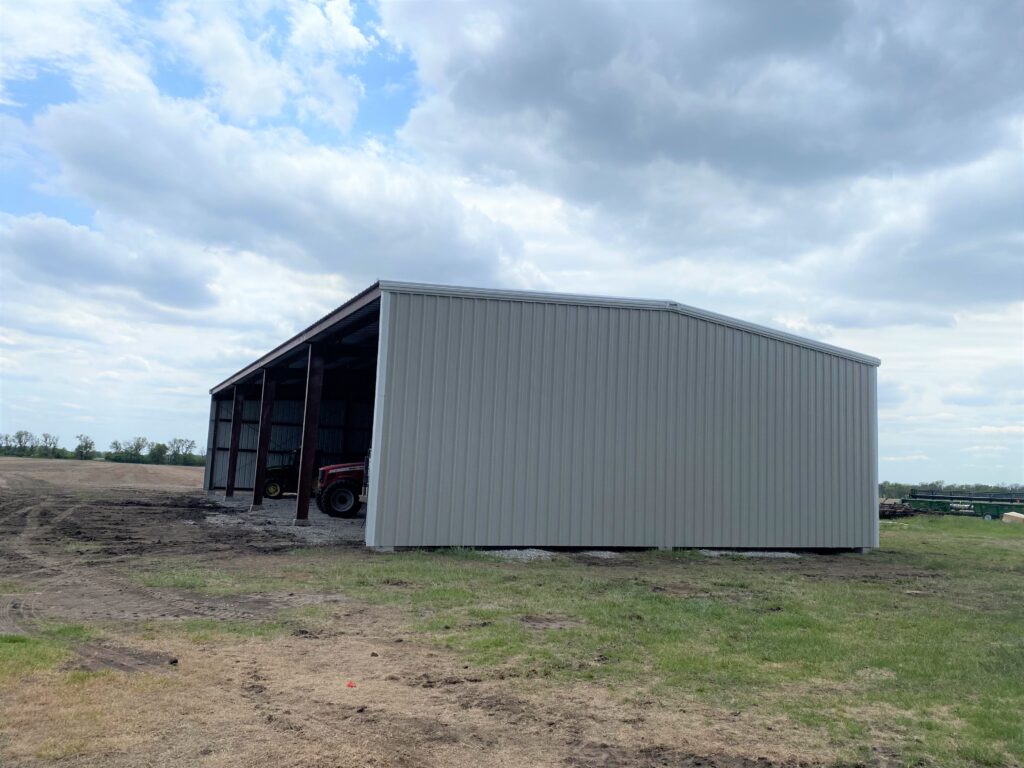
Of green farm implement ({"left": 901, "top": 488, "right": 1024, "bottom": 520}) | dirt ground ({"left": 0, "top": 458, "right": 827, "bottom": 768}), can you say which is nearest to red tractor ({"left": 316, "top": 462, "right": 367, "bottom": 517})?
dirt ground ({"left": 0, "top": 458, "right": 827, "bottom": 768})

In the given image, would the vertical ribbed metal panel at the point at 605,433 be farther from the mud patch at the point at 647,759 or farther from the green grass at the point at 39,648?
the mud patch at the point at 647,759

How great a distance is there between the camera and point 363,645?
6.68m

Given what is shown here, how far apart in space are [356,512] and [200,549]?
7574 millimetres

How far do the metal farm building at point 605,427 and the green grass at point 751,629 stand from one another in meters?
1.15

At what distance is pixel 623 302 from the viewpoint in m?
15.0

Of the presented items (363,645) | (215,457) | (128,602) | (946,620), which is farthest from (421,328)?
(215,457)

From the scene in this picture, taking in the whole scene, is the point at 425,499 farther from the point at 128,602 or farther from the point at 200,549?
the point at 128,602

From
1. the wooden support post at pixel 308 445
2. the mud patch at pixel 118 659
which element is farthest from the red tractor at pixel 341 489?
the mud patch at pixel 118 659

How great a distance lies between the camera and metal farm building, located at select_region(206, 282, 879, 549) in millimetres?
13766

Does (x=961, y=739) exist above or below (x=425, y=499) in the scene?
below

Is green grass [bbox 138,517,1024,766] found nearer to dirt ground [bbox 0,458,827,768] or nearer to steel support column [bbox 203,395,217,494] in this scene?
dirt ground [bbox 0,458,827,768]

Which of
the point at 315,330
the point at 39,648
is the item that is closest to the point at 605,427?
the point at 315,330

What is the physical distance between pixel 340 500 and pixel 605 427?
338 inches

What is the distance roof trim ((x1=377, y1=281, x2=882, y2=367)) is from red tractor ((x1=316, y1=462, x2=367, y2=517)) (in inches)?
291
